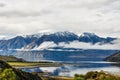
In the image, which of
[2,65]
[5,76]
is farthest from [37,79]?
[5,76]

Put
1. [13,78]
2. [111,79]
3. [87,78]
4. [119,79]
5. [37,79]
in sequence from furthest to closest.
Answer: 1. [37,79]
2. [87,78]
3. [119,79]
4. [111,79]
5. [13,78]

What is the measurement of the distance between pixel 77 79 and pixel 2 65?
132 feet

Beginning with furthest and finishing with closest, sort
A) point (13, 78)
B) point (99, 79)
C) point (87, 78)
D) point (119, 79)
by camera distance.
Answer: point (87, 78) < point (99, 79) < point (119, 79) < point (13, 78)

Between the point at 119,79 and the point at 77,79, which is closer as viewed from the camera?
the point at 77,79

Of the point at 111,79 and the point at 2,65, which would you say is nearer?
the point at 111,79

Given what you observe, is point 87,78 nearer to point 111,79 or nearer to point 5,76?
point 111,79

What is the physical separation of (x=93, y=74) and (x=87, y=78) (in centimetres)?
465

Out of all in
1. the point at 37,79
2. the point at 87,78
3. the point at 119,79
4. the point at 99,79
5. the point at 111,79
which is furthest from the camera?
the point at 37,79

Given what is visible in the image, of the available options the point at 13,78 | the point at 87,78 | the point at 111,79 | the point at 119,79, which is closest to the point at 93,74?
the point at 87,78

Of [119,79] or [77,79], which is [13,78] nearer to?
[77,79]

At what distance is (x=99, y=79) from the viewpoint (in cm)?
14162

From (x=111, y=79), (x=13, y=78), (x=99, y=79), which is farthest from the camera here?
(x=99, y=79)

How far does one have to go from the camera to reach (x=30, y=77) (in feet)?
531

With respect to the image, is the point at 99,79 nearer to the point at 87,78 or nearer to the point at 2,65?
the point at 87,78
